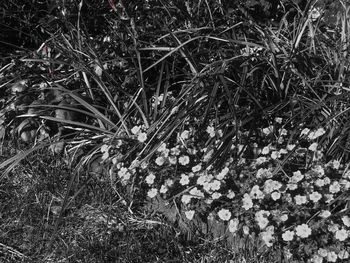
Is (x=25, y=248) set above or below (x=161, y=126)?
below

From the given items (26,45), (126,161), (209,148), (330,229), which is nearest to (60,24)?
(26,45)

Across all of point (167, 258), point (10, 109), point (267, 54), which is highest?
point (267, 54)

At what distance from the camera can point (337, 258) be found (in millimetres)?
2885

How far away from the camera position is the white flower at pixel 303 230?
2.81 metres

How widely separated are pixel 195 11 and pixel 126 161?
3.89 ft

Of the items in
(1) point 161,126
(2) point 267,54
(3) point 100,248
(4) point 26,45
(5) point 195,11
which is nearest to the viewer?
(3) point 100,248

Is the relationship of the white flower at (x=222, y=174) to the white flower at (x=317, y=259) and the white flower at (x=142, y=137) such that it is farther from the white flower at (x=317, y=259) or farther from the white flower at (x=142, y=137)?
the white flower at (x=317, y=259)

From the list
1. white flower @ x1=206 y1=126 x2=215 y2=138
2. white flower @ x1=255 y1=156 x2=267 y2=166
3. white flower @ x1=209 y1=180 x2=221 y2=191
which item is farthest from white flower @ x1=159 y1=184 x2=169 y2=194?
white flower @ x1=255 y1=156 x2=267 y2=166

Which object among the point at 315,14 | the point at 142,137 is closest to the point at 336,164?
the point at 142,137

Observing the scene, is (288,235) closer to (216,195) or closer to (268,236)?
(268,236)

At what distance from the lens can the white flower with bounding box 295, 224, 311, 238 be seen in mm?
2807

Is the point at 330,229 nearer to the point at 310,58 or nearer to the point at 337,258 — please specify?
the point at 337,258

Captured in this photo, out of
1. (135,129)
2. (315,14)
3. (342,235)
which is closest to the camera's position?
(342,235)

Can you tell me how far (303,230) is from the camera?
9.25 feet
